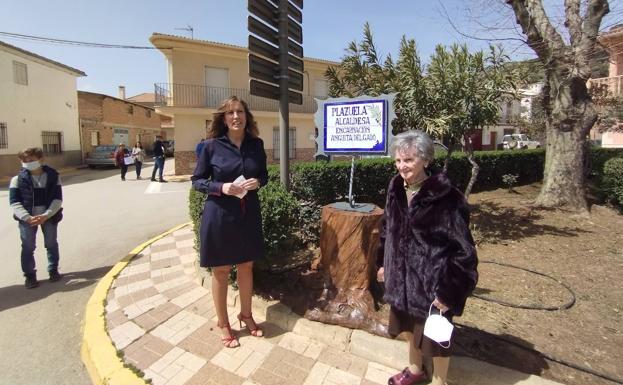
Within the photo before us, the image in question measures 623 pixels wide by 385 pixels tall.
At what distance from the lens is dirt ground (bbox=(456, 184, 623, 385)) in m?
2.54

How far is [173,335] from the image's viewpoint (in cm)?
295

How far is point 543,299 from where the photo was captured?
3.49 metres

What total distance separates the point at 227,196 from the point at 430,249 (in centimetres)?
145

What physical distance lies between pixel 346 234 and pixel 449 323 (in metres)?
1.14

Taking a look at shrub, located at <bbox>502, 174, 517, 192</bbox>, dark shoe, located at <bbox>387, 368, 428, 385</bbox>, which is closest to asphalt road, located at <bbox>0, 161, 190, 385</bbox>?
dark shoe, located at <bbox>387, 368, 428, 385</bbox>

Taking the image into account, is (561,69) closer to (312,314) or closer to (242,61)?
(312,314)

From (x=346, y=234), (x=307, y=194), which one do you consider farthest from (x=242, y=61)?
(x=346, y=234)

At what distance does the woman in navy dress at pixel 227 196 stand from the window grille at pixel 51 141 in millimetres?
21773

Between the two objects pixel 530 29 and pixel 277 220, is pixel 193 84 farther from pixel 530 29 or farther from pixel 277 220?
pixel 277 220

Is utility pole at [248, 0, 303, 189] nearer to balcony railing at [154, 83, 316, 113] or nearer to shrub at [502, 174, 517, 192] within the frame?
shrub at [502, 174, 517, 192]

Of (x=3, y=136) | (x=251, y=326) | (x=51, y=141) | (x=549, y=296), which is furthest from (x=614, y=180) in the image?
(x=51, y=141)

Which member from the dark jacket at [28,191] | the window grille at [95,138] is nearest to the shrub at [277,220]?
the dark jacket at [28,191]

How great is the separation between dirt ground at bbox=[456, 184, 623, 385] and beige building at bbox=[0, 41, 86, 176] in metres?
20.2

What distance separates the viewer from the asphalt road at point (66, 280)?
2.79 m
